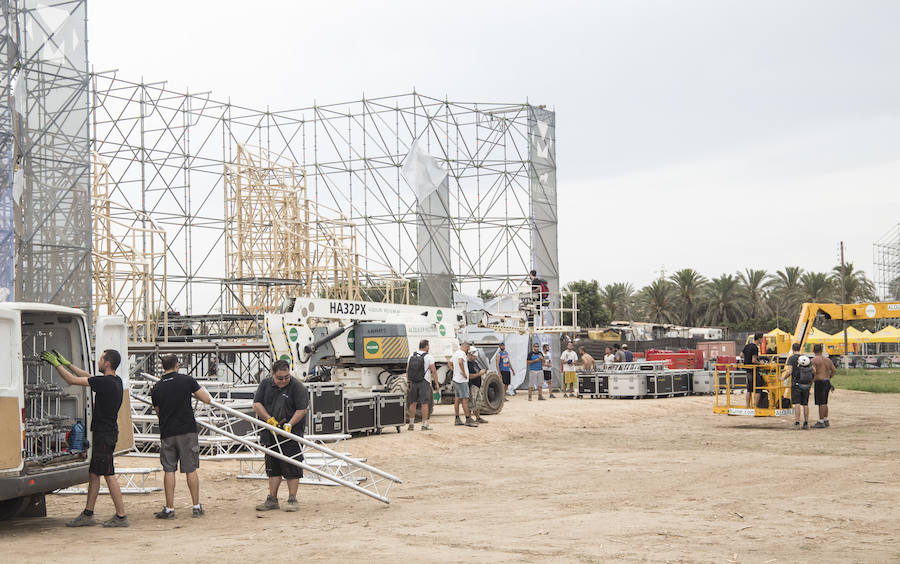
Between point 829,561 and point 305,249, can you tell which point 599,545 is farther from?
point 305,249

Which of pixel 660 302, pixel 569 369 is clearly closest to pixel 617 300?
pixel 660 302

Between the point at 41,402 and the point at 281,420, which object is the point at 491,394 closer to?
the point at 281,420

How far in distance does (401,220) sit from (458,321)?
Result: 13351 mm

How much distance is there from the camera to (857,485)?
1166cm

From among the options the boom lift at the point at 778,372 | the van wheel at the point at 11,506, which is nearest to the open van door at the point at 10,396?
the van wheel at the point at 11,506

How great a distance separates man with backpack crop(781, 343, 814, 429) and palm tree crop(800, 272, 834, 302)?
147ft

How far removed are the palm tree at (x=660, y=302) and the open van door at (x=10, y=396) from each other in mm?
60429

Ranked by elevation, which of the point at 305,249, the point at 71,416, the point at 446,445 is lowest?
the point at 446,445

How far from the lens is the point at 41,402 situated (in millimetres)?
9797

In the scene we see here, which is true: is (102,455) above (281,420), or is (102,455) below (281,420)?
below

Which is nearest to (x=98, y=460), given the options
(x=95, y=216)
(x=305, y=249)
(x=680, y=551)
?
(x=680, y=551)

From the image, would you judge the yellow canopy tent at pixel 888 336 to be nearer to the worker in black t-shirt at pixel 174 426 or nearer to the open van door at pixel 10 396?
the worker in black t-shirt at pixel 174 426

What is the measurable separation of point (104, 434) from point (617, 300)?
65271 mm

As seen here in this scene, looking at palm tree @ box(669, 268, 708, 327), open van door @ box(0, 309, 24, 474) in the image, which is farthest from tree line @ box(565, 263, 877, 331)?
open van door @ box(0, 309, 24, 474)
